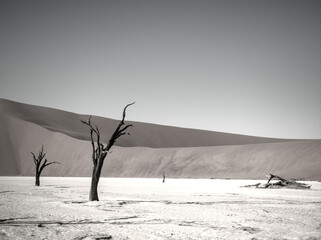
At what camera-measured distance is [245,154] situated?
279 feet

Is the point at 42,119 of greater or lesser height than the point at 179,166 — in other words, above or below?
above

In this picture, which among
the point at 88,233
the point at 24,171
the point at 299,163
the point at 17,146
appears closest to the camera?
the point at 88,233

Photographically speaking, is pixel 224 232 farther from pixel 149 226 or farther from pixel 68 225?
pixel 68 225

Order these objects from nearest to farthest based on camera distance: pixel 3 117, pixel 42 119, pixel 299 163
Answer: pixel 299 163 → pixel 3 117 → pixel 42 119

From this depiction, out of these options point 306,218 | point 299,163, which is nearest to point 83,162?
point 299,163

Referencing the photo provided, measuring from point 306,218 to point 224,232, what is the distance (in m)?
4.09

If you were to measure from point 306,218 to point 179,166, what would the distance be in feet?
249

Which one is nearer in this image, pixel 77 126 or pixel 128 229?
pixel 128 229

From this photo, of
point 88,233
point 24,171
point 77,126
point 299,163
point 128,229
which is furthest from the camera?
point 77,126

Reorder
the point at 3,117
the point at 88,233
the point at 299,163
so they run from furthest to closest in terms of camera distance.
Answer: the point at 3,117, the point at 299,163, the point at 88,233

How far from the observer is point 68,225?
34.0ft

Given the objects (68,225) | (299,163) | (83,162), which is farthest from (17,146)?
(68,225)

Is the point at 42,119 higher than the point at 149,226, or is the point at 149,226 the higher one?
the point at 42,119

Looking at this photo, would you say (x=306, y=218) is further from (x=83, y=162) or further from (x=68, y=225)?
(x=83, y=162)
